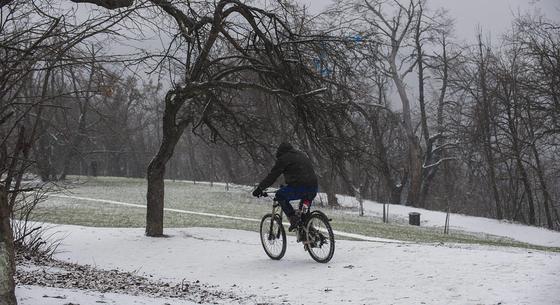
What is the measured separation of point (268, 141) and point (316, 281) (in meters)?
6.76

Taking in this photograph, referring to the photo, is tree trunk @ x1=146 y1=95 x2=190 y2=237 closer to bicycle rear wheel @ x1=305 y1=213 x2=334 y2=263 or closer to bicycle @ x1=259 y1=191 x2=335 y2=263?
bicycle @ x1=259 y1=191 x2=335 y2=263

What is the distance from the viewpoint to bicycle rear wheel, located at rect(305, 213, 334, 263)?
9.69 metres

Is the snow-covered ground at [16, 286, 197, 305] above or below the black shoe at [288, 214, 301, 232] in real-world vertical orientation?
below

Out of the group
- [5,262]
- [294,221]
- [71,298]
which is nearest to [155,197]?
[294,221]

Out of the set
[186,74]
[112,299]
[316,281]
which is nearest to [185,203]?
[186,74]

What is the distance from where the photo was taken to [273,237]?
10.7 metres

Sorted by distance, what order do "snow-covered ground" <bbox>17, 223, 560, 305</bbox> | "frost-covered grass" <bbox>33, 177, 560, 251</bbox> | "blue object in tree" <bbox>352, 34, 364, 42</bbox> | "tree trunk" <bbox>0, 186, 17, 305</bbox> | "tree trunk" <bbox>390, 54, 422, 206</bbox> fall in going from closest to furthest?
"tree trunk" <bbox>0, 186, 17, 305</bbox> < "snow-covered ground" <bbox>17, 223, 560, 305</bbox> < "blue object in tree" <bbox>352, 34, 364, 42</bbox> < "frost-covered grass" <bbox>33, 177, 560, 251</bbox> < "tree trunk" <bbox>390, 54, 422, 206</bbox>

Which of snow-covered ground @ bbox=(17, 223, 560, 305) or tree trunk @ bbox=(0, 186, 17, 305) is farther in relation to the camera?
snow-covered ground @ bbox=(17, 223, 560, 305)

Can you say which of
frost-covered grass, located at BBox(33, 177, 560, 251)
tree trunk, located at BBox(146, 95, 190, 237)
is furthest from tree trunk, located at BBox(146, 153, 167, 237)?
frost-covered grass, located at BBox(33, 177, 560, 251)

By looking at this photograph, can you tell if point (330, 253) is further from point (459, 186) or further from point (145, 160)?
point (145, 160)

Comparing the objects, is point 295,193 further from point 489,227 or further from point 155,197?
point 489,227

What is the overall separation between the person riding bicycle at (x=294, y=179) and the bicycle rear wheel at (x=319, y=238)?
0.79 ft

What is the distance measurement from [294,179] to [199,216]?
1412cm

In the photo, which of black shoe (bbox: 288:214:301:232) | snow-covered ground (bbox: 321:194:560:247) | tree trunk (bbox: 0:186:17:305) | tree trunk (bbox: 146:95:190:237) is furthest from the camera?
snow-covered ground (bbox: 321:194:560:247)
